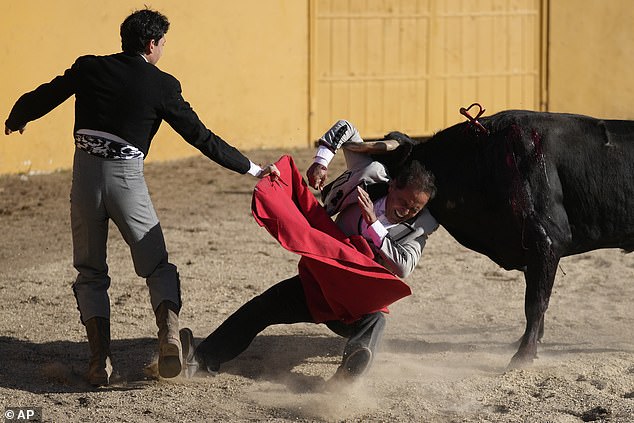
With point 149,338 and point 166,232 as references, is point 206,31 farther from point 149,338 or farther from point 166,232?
point 149,338

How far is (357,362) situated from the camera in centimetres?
546

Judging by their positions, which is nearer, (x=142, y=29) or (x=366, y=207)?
(x=142, y=29)

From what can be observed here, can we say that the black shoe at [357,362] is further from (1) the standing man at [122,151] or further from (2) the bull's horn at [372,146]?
(2) the bull's horn at [372,146]

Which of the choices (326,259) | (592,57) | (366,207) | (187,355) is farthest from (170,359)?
(592,57)

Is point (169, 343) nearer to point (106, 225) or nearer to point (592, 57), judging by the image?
point (106, 225)

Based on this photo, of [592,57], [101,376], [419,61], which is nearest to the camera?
[101,376]

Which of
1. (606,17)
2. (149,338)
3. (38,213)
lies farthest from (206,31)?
(149,338)

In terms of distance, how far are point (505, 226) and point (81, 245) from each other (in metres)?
2.01

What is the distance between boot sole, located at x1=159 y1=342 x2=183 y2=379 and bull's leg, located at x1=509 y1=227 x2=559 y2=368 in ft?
5.36

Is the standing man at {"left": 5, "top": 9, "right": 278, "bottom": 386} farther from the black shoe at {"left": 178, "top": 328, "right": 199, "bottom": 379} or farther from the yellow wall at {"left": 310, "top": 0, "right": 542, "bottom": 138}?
the yellow wall at {"left": 310, "top": 0, "right": 542, "bottom": 138}

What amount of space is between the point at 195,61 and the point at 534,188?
21.4ft

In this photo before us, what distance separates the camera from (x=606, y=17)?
45.4ft

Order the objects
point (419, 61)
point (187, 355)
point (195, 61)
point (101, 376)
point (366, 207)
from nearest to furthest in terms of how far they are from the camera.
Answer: point (366, 207) → point (101, 376) → point (187, 355) → point (195, 61) → point (419, 61)

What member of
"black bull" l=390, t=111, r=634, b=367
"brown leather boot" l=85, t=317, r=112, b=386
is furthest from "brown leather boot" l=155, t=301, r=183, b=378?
"black bull" l=390, t=111, r=634, b=367
